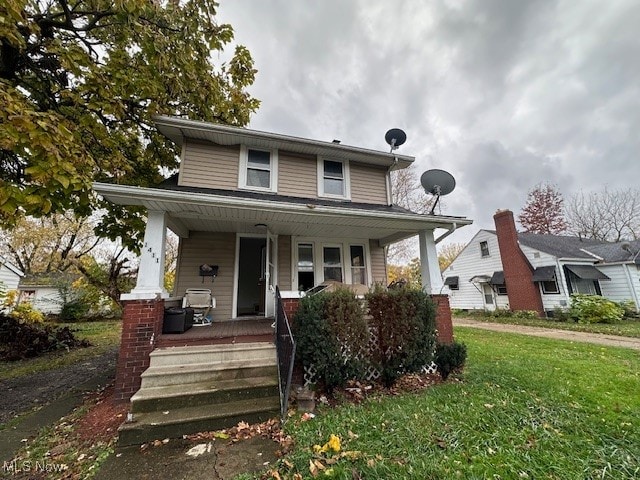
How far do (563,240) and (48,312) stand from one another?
35139 millimetres

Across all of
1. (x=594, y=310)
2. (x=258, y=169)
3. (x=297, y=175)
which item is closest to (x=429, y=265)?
(x=297, y=175)

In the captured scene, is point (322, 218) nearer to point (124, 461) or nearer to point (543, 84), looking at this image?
point (124, 461)

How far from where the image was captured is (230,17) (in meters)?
6.62

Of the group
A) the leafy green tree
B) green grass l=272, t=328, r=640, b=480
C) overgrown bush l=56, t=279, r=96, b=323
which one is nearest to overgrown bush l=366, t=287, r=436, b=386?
green grass l=272, t=328, r=640, b=480

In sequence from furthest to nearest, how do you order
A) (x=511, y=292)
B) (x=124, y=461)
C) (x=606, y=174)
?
1. (x=606, y=174)
2. (x=511, y=292)
3. (x=124, y=461)

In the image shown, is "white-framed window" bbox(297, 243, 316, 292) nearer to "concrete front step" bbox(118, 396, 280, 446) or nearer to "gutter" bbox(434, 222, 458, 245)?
"gutter" bbox(434, 222, 458, 245)

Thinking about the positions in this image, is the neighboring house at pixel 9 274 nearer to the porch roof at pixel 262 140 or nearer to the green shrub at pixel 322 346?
the porch roof at pixel 262 140

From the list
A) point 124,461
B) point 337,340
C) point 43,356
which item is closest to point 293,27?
point 337,340

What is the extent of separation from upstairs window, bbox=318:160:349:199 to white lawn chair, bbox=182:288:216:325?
4.05m

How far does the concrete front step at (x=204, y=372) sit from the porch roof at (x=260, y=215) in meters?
2.71

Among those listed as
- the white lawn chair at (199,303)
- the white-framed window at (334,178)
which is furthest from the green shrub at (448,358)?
the white lawn chair at (199,303)

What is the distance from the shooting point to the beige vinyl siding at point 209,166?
6480 mm

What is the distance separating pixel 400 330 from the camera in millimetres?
4586

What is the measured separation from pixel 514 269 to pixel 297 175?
15.1 meters
